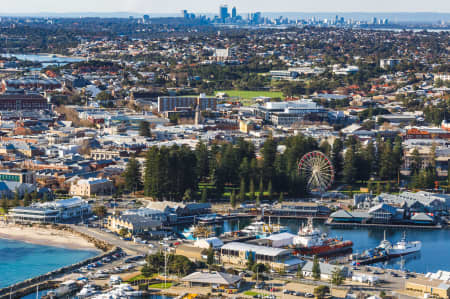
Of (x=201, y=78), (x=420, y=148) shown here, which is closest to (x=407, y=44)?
(x=201, y=78)

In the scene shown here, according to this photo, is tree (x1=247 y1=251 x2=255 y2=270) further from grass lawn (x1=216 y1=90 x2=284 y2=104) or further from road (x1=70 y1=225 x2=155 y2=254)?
grass lawn (x1=216 y1=90 x2=284 y2=104)

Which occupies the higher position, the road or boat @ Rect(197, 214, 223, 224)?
the road

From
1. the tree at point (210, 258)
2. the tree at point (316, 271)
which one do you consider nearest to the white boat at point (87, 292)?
the tree at point (210, 258)

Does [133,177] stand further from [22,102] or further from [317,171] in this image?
[22,102]

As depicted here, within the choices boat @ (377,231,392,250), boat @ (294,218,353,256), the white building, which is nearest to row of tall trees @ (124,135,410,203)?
the white building

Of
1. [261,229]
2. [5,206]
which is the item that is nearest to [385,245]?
[261,229]

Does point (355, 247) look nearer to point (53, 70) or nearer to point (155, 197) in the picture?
point (155, 197)
